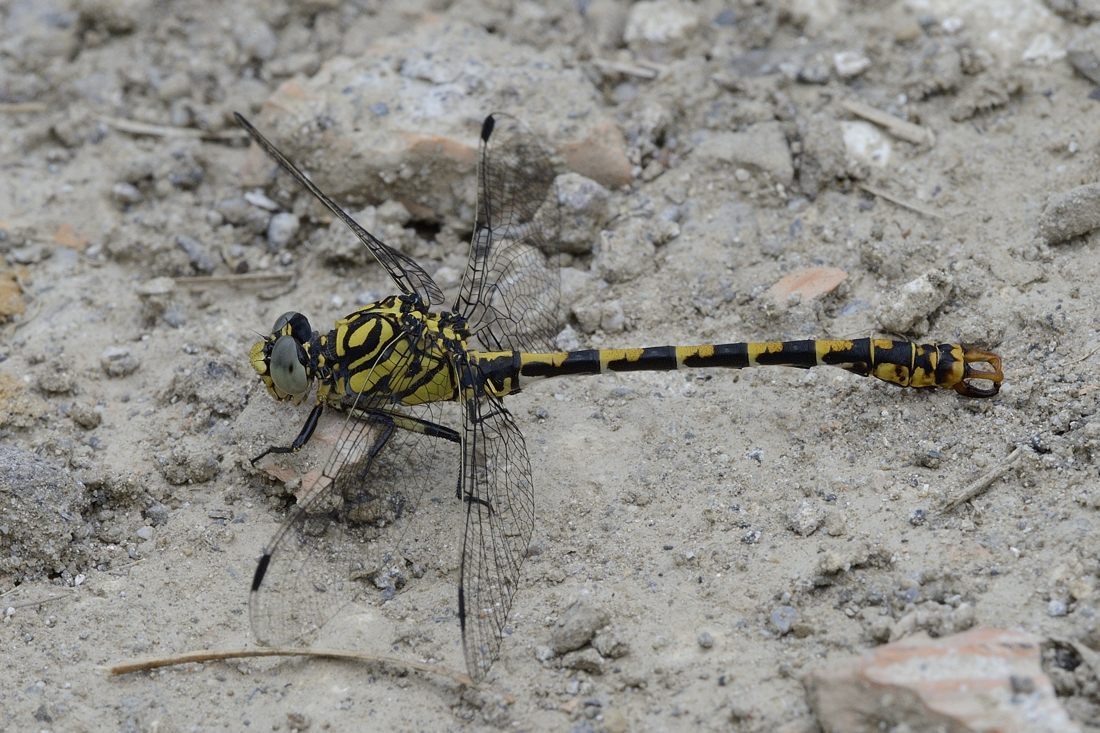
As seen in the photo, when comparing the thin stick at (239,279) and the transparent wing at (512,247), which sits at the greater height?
the transparent wing at (512,247)

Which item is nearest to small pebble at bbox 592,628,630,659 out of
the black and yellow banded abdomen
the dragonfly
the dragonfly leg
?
the dragonfly

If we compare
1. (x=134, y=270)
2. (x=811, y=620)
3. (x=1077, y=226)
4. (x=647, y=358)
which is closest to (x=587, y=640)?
(x=811, y=620)

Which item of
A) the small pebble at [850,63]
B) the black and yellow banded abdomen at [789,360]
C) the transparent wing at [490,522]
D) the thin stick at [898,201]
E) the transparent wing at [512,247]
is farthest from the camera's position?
the small pebble at [850,63]

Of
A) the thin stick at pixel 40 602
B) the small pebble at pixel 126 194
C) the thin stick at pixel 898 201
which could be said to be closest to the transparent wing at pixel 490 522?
the thin stick at pixel 40 602

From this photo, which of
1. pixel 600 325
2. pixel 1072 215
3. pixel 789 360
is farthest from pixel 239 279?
pixel 1072 215

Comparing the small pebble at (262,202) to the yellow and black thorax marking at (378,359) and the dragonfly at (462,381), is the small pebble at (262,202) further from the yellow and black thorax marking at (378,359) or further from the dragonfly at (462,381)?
the yellow and black thorax marking at (378,359)

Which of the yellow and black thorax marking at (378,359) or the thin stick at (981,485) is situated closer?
the thin stick at (981,485)

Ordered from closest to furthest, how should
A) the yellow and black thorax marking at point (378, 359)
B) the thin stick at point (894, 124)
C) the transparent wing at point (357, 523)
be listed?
the transparent wing at point (357, 523) < the yellow and black thorax marking at point (378, 359) < the thin stick at point (894, 124)

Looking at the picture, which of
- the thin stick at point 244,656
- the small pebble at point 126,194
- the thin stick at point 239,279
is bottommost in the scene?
the thin stick at point 244,656

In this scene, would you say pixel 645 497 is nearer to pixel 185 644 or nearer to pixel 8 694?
pixel 185 644
